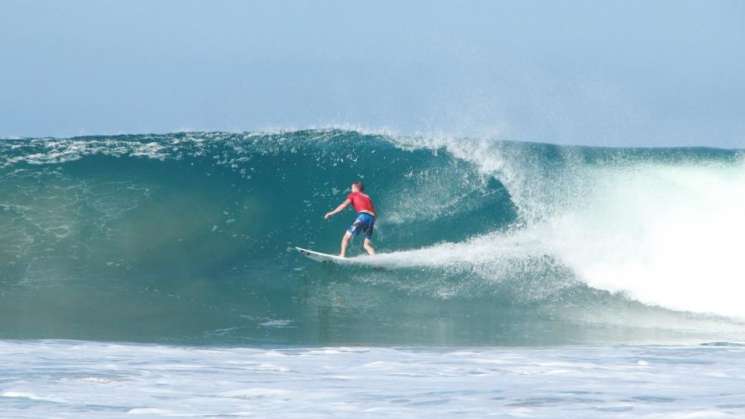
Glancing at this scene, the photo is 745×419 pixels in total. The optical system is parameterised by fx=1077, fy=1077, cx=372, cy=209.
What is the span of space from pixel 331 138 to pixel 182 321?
7.69m

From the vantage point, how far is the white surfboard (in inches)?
451

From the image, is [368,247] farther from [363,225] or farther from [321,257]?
[321,257]

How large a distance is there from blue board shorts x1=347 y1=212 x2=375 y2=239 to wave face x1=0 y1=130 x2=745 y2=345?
0.41m

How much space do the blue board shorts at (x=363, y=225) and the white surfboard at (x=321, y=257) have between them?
1.13 ft

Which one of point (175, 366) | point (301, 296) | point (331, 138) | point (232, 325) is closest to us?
Result: point (175, 366)

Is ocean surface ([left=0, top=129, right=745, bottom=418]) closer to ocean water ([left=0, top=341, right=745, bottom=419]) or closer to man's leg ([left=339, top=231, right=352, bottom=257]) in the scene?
ocean water ([left=0, top=341, right=745, bottom=419])

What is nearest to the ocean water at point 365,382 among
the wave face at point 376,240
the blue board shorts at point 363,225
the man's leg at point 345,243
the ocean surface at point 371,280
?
the ocean surface at point 371,280

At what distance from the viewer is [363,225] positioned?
38.2ft

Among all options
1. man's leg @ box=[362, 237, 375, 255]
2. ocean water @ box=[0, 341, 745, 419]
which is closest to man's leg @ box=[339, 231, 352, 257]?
man's leg @ box=[362, 237, 375, 255]

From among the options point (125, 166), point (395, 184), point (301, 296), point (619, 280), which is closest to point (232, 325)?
point (301, 296)

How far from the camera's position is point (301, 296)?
10641 millimetres

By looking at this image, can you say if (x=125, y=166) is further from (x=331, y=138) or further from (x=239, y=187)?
(x=331, y=138)

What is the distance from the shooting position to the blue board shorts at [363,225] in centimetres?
1164

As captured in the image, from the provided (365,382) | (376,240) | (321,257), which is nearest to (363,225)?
(321,257)
